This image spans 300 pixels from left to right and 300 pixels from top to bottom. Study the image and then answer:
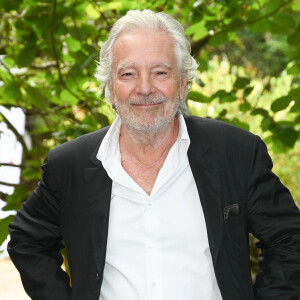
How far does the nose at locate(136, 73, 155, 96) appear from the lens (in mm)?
2059

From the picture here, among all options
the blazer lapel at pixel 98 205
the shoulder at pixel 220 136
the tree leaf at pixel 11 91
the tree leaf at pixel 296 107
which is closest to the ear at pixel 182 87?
the shoulder at pixel 220 136

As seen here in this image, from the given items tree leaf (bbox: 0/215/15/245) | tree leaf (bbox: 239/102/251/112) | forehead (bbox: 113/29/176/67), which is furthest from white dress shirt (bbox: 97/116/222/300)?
tree leaf (bbox: 239/102/251/112)

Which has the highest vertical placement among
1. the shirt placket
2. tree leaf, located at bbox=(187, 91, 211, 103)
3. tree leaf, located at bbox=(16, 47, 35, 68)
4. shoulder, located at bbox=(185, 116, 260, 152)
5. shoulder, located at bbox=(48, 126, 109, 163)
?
tree leaf, located at bbox=(16, 47, 35, 68)

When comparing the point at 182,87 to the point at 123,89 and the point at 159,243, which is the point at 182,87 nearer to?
the point at 123,89

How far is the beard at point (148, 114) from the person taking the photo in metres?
2.09

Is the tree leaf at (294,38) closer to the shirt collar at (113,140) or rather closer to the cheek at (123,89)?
the shirt collar at (113,140)

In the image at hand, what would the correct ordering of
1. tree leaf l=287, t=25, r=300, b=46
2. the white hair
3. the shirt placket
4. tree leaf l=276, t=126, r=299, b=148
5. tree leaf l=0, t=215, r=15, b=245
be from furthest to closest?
tree leaf l=276, t=126, r=299, b=148 < tree leaf l=287, t=25, r=300, b=46 < tree leaf l=0, t=215, r=15, b=245 < the white hair < the shirt placket

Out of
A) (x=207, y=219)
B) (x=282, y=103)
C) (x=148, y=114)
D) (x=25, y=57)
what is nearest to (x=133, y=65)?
(x=148, y=114)

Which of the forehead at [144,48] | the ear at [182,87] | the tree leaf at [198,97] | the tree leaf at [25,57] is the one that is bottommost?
the ear at [182,87]

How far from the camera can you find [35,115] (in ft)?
11.0

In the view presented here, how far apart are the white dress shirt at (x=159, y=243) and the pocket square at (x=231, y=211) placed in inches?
3.4

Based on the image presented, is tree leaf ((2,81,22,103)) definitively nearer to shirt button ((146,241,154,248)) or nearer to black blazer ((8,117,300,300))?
black blazer ((8,117,300,300))

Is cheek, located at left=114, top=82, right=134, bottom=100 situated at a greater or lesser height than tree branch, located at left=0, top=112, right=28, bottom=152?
greater

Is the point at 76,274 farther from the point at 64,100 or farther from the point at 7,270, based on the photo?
the point at 7,270
